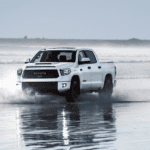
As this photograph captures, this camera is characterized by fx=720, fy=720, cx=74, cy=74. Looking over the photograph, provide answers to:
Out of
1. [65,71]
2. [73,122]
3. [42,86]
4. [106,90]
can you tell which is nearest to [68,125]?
[73,122]

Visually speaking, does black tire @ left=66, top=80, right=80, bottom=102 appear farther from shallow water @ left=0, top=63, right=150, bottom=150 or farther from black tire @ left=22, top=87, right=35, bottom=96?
black tire @ left=22, top=87, right=35, bottom=96

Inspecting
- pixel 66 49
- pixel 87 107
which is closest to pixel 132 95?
pixel 66 49

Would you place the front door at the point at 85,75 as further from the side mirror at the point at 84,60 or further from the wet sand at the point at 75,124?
the wet sand at the point at 75,124

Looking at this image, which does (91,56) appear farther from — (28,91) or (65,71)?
(28,91)

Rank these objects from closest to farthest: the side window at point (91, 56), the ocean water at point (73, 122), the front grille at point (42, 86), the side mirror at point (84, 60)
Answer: the ocean water at point (73, 122) < the front grille at point (42, 86) < the side mirror at point (84, 60) < the side window at point (91, 56)

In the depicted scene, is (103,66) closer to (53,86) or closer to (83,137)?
(53,86)

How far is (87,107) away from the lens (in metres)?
19.9

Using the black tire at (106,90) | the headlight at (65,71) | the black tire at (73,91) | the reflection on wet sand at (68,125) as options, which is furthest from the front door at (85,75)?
the reflection on wet sand at (68,125)

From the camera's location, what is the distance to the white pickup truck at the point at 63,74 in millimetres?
21047

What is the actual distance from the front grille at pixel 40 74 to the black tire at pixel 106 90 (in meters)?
2.74

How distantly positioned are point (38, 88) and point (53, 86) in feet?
1.54

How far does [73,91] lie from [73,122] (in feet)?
20.2

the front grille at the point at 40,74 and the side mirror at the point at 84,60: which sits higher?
the side mirror at the point at 84,60

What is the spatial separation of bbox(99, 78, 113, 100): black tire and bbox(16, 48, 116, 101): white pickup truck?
0.11 metres
